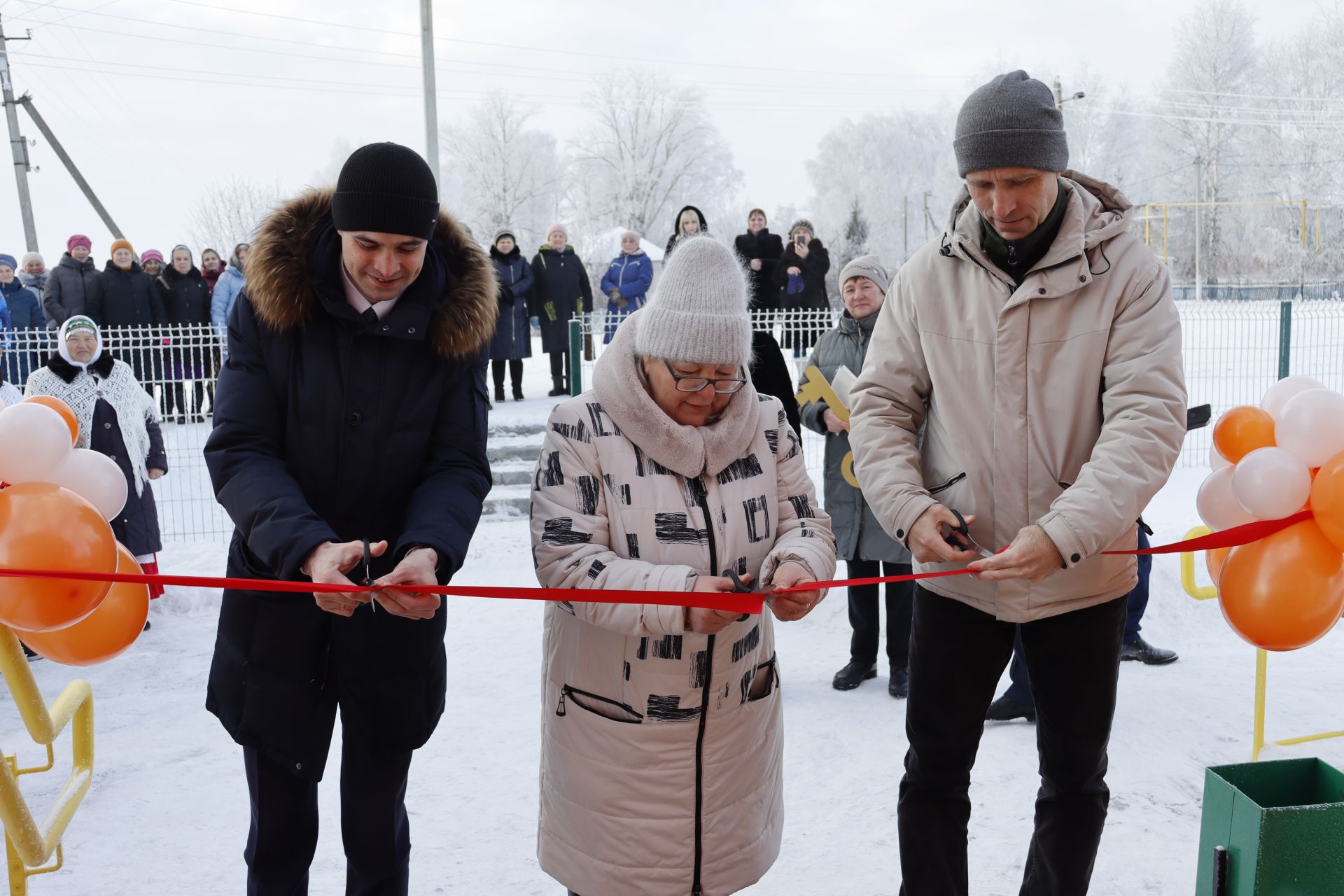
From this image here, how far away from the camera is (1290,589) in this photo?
90.4 inches

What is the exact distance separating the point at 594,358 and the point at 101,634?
7113 mm

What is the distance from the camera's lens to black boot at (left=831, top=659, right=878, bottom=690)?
5191mm

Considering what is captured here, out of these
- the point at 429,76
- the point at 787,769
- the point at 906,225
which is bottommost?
the point at 787,769

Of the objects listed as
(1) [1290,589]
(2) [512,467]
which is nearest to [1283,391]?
(1) [1290,589]

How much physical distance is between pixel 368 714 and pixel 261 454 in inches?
25.5

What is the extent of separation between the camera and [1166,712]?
4742mm

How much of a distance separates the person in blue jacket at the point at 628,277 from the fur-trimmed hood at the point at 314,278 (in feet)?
30.9

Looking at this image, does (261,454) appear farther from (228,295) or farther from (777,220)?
(777,220)

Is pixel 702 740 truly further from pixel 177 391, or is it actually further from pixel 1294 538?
pixel 177 391

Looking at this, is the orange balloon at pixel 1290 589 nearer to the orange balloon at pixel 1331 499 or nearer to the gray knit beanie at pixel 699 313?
the orange balloon at pixel 1331 499

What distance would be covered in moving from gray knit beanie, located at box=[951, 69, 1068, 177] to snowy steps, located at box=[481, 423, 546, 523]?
6.30 meters

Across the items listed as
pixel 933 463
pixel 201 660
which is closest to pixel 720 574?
pixel 933 463

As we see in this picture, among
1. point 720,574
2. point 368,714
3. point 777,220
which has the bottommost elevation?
point 368,714

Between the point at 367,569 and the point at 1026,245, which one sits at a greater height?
the point at 1026,245
